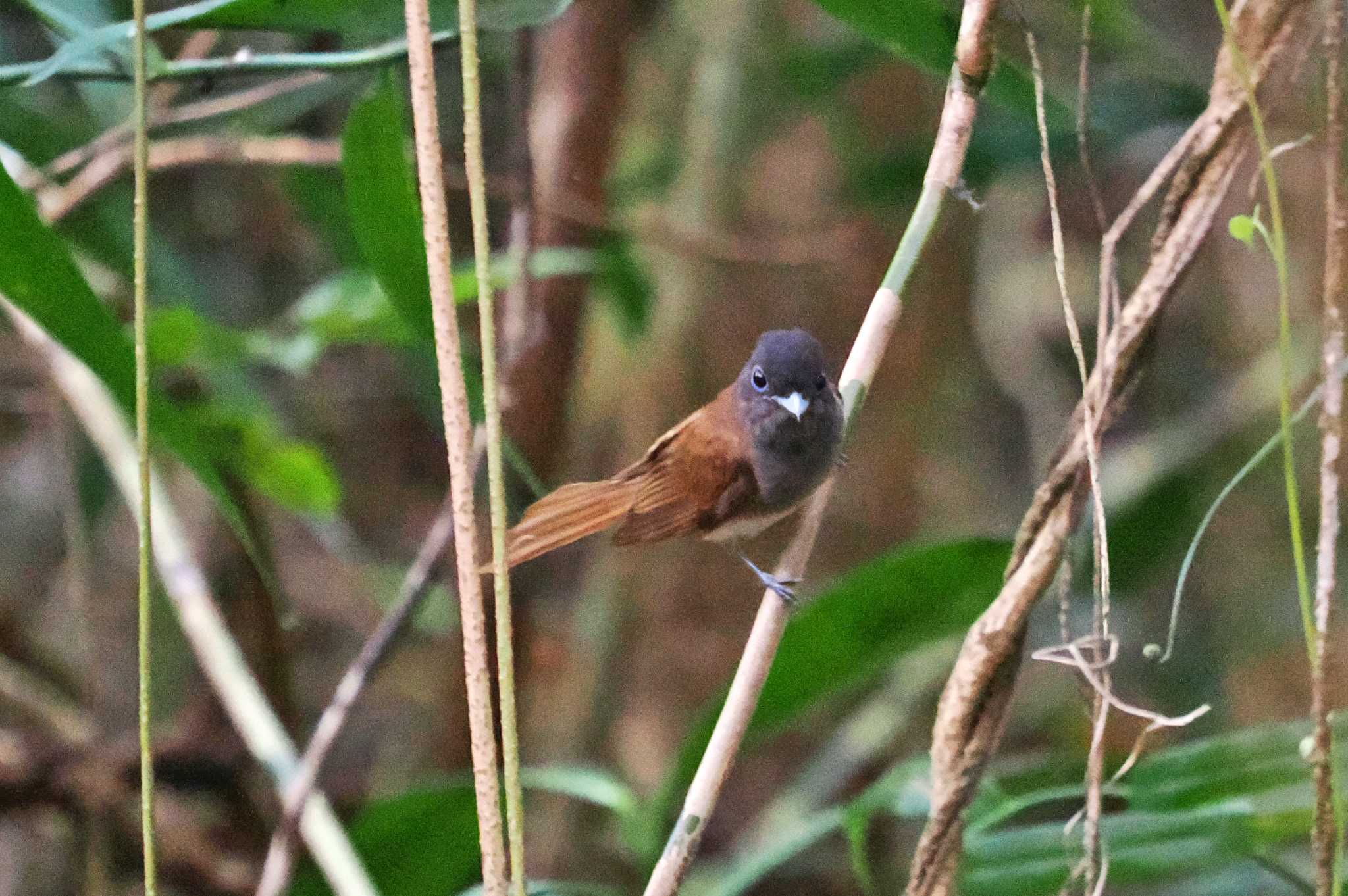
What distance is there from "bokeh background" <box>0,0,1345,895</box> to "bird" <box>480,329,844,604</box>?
17 cm

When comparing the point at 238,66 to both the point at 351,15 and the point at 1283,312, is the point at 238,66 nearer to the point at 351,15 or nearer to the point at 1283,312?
the point at 351,15

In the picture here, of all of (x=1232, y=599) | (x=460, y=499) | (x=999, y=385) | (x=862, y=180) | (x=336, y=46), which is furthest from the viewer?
Answer: (x=999, y=385)

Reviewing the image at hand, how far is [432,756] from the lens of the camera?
247 cm

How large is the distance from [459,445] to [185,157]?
146cm

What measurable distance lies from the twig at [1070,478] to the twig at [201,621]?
759mm

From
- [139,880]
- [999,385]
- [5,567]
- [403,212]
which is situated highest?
[999,385]

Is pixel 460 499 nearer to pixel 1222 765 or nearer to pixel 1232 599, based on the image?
pixel 1222 765

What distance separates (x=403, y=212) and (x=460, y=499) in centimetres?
56

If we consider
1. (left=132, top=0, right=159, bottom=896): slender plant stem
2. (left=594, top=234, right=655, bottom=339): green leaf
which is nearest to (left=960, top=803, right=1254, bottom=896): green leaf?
(left=132, top=0, right=159, bottom=896): slender plant stem

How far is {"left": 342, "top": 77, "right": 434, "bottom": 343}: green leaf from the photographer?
1.19 m

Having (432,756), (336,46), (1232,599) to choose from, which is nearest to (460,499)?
(336,46)

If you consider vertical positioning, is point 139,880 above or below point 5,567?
below

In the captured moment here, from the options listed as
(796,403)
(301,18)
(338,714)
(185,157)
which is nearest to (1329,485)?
(796,403)

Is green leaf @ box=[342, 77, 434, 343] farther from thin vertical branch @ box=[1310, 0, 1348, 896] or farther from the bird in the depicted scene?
thin vertical branch @ box=[1310, 0, 1348, 896]
